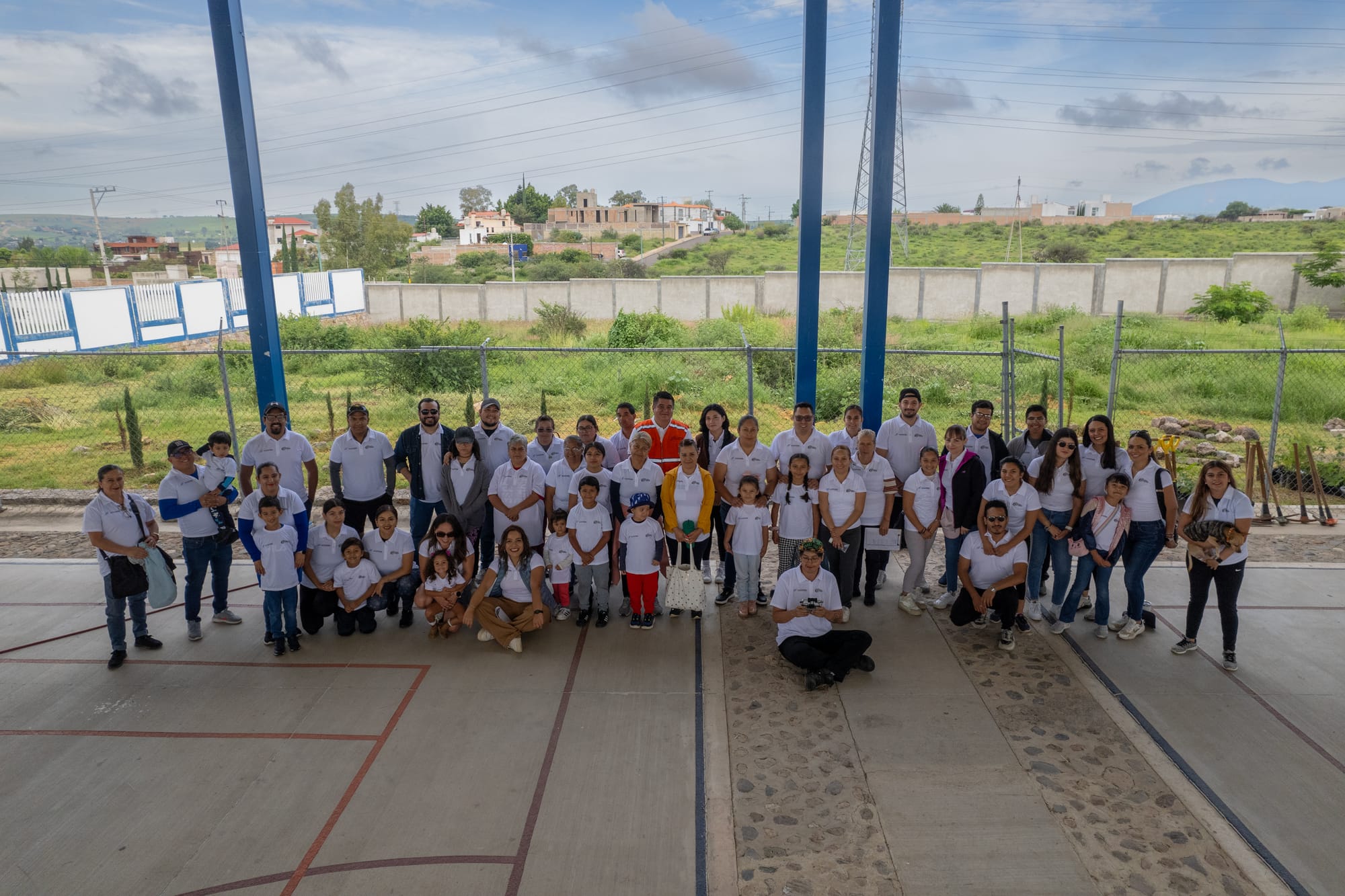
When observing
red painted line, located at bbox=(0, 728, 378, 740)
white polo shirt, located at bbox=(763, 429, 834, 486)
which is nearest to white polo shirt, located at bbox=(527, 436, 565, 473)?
white polo shirt, located at bbox=(763, 429, 834, 486)

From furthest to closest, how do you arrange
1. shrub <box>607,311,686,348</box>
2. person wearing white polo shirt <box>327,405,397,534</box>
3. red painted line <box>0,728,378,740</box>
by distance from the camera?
shrub <box>607,311,686,348</box> < person wearing white polo shirt <box>327,405,397,534</box> < red painted line <box>0,728,378,740</box>

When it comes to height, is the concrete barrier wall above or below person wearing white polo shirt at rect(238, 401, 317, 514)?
above

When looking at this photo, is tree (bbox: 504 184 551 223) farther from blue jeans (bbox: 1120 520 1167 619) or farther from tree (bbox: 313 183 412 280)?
blue jeans (bbox: 1120 520 1167 619)

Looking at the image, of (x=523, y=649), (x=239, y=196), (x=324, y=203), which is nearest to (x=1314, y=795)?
(x=523, y=649)

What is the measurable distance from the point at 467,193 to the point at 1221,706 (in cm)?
9963

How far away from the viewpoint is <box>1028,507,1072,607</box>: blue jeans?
23.4 feet

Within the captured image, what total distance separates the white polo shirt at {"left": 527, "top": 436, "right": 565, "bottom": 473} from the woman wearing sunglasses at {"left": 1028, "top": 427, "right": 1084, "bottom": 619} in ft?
13.8

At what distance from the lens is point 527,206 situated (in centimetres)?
7369

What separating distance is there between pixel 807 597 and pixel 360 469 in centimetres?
420

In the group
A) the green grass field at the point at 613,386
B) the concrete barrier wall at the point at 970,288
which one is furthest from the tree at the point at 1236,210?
the green grass field at the point at 613,386

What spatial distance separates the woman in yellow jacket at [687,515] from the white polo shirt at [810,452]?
73 centimetres

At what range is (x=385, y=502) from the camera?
786 cm

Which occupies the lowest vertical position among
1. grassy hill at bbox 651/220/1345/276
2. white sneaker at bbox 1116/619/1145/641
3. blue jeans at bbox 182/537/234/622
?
white sneaker at bbox 1116/619/1145/641

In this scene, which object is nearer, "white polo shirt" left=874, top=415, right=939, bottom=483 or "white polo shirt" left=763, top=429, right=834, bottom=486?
"white polo shirt" left=763, top=429, right=834, bottom=486
